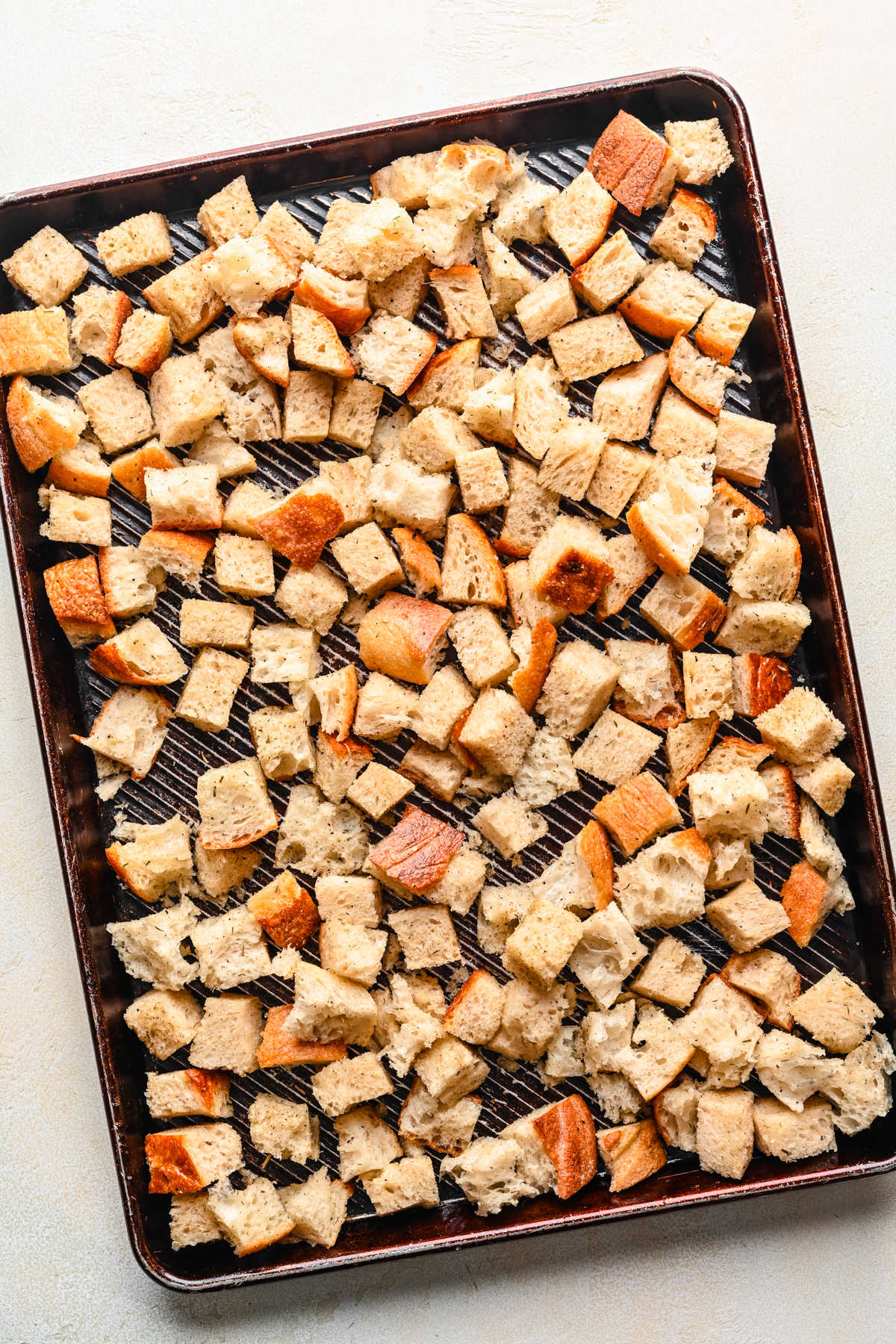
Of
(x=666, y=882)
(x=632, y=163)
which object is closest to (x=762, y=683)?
(x=666, y=882)

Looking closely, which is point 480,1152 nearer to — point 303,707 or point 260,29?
point 303,707

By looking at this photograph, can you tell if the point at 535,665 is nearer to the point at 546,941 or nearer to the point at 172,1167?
the point at 546,941

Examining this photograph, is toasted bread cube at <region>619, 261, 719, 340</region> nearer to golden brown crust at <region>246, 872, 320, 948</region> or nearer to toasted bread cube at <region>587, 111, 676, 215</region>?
toasted bread cube at <region>587, 111, 676, 215</region>

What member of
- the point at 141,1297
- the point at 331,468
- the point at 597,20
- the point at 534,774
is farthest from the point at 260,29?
the point at 141,1297

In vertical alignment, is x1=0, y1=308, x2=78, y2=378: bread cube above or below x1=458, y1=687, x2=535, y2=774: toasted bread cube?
above

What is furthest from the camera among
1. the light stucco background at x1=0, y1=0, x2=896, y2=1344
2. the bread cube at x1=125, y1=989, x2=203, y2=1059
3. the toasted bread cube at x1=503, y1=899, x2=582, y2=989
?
the light stucco background at x1=0, y1=0, x2=896, y2=1344

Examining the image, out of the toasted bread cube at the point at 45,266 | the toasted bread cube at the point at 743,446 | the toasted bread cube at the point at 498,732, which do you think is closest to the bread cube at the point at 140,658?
the toasted bread cube at the point at 498,732

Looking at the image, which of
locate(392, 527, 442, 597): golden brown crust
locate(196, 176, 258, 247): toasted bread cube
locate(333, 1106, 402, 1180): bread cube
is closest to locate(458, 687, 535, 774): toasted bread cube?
locate(392, 527, 442, 597): golden brown crust
